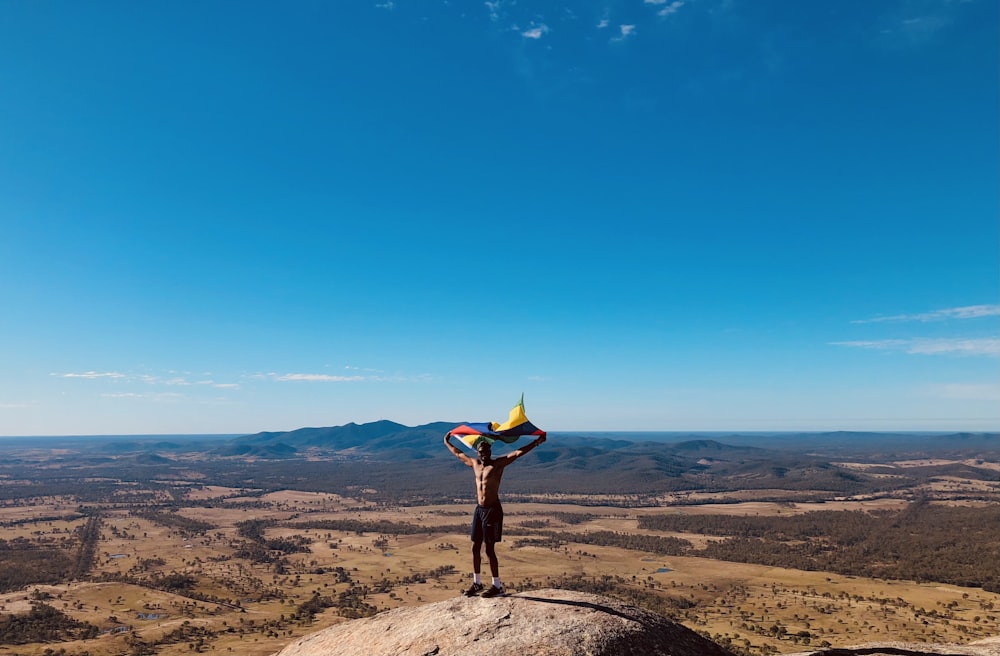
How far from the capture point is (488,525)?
1448 centimetres

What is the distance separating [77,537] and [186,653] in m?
106

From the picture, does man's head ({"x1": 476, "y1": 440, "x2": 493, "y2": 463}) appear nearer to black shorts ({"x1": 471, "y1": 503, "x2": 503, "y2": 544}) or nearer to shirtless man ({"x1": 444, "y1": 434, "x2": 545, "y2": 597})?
shirtless man ({"x1": 444, "y1": 434, "x2": 545, "y2": 597})

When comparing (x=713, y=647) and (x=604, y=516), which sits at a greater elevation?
(x=713, y=647)

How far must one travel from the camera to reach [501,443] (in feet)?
51.0

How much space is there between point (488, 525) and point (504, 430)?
227 cm

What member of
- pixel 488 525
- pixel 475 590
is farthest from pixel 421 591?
pixel 488 525

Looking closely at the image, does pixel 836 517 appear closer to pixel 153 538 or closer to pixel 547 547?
pixel 547 547

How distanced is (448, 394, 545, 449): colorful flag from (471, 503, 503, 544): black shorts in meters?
1.58

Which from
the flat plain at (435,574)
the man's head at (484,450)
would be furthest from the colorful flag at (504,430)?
the flat plain at (435,574)

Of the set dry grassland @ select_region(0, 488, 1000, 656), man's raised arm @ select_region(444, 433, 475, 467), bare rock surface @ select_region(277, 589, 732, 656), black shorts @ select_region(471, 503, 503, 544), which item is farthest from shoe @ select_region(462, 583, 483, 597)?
dry grassland @ select_region(0, 488, 1000, 656)

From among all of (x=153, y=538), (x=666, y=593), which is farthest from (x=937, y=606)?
(x=153, y=538)

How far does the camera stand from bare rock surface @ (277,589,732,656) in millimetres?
12297

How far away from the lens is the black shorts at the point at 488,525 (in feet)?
47.3

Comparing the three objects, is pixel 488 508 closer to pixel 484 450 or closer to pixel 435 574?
pixel 484 450
